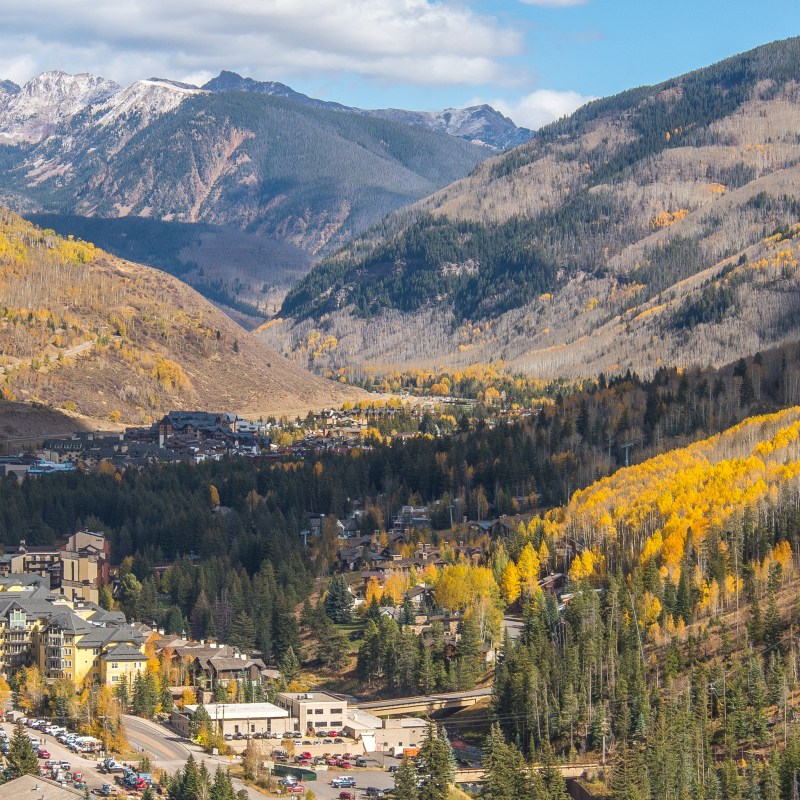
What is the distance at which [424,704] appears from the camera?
130000mm

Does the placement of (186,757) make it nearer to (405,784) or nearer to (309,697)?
(405,784)

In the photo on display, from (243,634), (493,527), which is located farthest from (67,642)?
(493,527)

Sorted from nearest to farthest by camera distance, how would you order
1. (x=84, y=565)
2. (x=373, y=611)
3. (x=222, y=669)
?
(x=222, y=669)
(x=373, y=611)
(x=84, y=565)

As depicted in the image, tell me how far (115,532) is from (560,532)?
4137cm

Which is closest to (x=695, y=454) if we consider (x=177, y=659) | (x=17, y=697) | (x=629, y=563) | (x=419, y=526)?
(x=419, y=526)

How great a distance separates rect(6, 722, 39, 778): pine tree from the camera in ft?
329

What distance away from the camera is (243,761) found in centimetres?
11056

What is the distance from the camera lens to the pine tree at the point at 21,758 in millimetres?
100375

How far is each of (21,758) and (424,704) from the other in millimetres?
35010

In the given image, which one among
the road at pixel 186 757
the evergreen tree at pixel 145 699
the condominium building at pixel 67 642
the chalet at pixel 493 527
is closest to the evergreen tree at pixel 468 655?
the road at pixel 186 757

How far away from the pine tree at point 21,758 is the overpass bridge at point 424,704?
30.0 meters

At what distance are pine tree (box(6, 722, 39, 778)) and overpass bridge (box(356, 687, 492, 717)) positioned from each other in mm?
30032

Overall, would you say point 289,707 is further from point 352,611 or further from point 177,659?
point 352,611

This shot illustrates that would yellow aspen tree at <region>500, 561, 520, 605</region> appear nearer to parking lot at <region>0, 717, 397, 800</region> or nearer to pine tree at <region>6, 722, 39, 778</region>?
parking lot at <region>0, 717, 397, 800</region>
